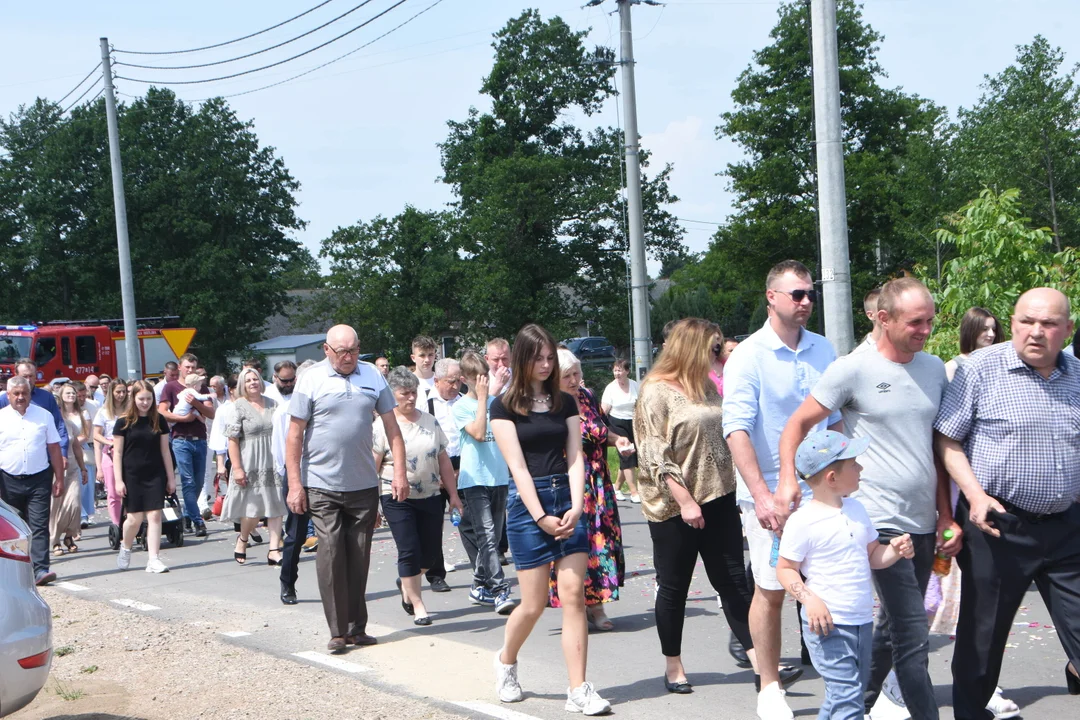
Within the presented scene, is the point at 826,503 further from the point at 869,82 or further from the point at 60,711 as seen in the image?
the point at 869,82

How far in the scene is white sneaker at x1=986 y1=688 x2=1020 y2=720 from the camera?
5.19 metres

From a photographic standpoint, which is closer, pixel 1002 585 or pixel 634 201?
pixel 1002 585

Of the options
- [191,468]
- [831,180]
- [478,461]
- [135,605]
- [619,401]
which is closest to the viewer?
[478,461]

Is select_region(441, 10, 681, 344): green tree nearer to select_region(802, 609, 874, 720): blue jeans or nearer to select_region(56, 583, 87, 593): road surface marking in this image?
select_region(56, 583, 87, 593): road surface marking

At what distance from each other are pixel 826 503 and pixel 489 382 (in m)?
3.95

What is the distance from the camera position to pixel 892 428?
4.71 m

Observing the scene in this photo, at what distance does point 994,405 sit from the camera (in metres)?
4.68

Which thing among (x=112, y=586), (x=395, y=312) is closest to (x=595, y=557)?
(x=112, y=586)

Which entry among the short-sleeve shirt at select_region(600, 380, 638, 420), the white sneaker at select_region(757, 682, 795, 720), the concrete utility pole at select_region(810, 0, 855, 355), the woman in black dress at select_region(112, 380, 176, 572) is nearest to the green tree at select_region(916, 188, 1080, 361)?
the concrete utility pole at select_region(810, 0, 855, 355)

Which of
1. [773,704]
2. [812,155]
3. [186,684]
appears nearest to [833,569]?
[773,704]

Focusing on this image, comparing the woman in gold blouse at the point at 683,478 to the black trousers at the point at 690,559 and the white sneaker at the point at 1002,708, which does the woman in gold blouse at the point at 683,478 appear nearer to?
the black trousers at the point at 690,559

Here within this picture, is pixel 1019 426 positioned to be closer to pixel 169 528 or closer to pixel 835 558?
pixel 835 558

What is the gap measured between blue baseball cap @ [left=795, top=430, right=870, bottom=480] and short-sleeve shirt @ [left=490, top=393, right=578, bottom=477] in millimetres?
1623

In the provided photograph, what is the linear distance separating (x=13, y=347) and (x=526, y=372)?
33234mm
